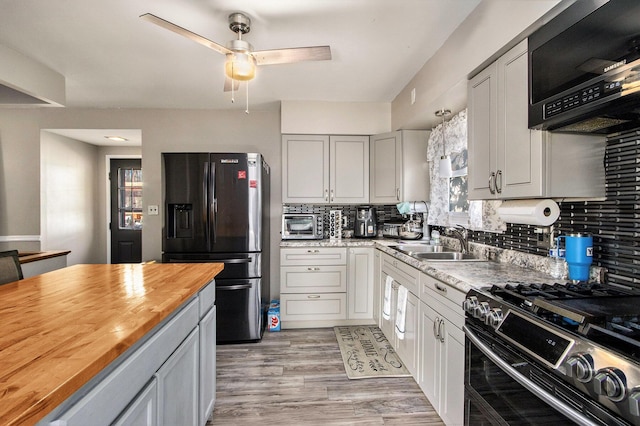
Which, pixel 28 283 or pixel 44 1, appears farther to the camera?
pixel 44 1

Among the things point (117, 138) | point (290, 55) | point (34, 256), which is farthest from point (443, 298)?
point (117, 138)

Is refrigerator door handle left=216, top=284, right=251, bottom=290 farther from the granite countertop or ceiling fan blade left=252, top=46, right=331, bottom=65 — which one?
ceiling fan blade left=252, top=46, right=331, bottom=65

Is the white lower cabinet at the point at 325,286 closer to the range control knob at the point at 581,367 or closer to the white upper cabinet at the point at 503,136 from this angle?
the white upper cabinet at the point at 503,136

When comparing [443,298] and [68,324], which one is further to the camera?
[443,298]

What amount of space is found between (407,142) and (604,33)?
215 cm

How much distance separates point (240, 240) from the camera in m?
2.98

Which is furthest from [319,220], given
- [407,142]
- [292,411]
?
[292,411]

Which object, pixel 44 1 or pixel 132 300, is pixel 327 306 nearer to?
pixel 132 300

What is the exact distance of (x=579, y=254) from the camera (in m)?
1.40

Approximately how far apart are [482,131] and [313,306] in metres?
2.35

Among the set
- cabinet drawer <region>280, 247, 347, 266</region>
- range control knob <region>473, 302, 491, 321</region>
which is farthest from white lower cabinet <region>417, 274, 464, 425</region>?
cabinet drawer <region>280, 247, 347, 266</region>

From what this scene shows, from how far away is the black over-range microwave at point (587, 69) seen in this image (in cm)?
98

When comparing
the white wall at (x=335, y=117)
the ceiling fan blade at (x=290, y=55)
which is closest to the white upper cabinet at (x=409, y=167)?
the white wall at (x=335, y=117)

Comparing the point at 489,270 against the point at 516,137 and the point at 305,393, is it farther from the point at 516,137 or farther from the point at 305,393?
the point at 305,393
